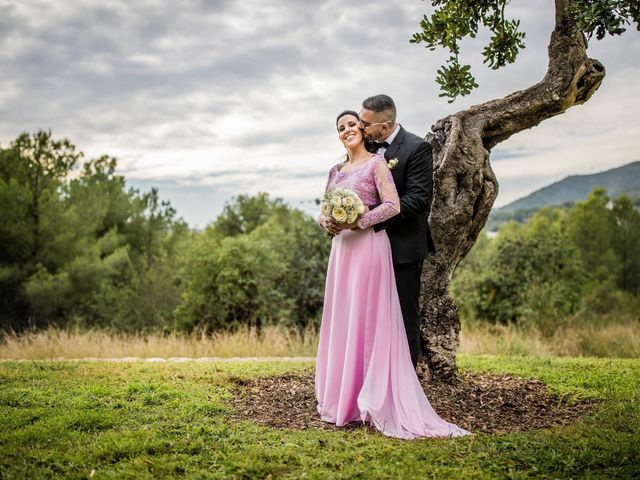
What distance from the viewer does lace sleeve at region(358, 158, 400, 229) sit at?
581 cm

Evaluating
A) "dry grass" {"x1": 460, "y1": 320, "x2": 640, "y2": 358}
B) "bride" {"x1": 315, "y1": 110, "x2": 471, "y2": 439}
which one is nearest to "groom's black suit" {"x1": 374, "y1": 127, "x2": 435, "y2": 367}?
"bride" {"x1": 315, "y1": 110, "x2": 471, "y2": 439}

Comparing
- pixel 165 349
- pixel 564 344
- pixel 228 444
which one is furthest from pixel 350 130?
pixel 564 344

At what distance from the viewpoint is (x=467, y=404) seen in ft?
21.4

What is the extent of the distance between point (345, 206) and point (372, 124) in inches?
38.1

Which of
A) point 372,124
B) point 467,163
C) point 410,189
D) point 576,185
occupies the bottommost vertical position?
point 410,189

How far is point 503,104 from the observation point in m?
7.42

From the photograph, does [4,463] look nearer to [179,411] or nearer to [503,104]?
[179,411]

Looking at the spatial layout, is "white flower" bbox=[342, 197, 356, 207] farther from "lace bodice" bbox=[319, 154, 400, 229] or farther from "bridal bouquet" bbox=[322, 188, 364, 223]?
"lace bodice" bbox=[319, 154, 400, 229]

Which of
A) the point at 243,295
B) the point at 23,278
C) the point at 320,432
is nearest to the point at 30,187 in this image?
the point at 23,278

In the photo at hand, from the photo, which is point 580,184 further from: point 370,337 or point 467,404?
point 370,337

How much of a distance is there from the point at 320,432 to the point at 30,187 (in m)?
19.6

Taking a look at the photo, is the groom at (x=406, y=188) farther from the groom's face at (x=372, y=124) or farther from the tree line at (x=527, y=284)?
the tree line at (x=527, y=284)

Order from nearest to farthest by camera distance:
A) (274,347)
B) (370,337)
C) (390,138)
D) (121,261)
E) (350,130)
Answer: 1. (370,337)
2. (350,130)
3. (390,138)
4. (274,347)
5. (121,261)

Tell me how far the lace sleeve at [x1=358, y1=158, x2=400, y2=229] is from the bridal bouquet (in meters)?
0.11
